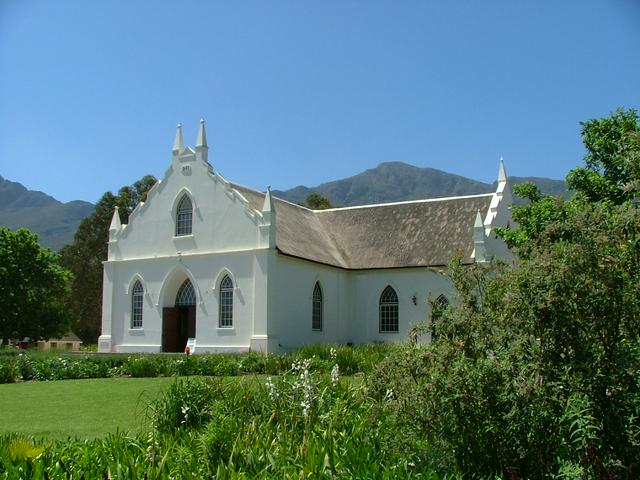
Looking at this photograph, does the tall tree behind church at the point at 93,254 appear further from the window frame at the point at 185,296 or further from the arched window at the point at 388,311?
the arched window at the point at 388,311

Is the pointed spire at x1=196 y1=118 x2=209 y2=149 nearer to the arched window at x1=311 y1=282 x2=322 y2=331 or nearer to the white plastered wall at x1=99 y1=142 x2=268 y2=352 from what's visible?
the white plastered wall at x1=99 y1=142 x2=268 y2=352

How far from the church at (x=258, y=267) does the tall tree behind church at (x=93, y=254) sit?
82.2ft

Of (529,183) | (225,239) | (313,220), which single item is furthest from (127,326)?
(529,183)

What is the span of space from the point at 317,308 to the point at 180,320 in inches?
299

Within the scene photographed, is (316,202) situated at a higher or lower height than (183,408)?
higher

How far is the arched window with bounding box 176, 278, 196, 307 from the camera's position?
37250 millimetres

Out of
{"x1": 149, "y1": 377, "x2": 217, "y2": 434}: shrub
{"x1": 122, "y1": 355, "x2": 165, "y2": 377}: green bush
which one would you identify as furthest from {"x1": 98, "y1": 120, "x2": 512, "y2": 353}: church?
{"x1": 149, "y1": 377, "x2": 217, "y2": 434}: shrub

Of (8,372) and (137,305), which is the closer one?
(8,372)

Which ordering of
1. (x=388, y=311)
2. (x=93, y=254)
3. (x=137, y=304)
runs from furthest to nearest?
1. (x=93, y=254)
2. (x=388, y=311)
3. (x=137, y=304)

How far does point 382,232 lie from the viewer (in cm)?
4072

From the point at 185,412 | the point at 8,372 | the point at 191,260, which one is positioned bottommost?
the point at 8,372

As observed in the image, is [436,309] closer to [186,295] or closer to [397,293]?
[397,293]

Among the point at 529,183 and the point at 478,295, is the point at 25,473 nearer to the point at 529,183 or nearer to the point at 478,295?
the point at 478,295

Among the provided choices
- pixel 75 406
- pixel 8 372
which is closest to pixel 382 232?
pixel 8 372
